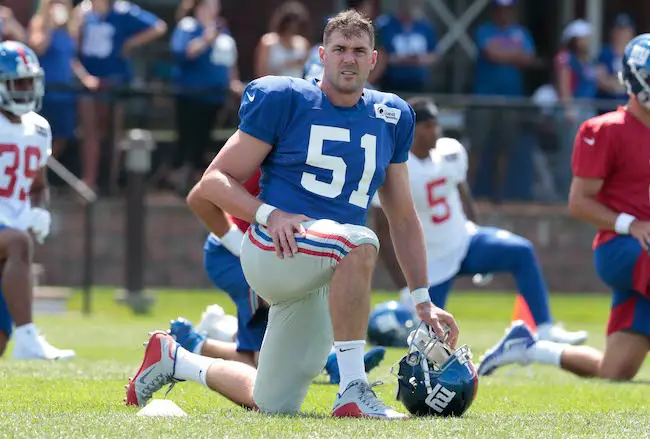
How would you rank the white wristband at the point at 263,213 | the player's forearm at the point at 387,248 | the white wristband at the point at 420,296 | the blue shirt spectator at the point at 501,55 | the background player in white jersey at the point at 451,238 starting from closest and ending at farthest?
the white wristband at the point at 263,213 → the white wristband at the point at 420,296 → the background player in white jersey at the point at 451,238 → the player's forearm at the point at 387,248 → the blue shirt spectator at the point at 501,55

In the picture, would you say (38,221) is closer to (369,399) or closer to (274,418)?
(274,418)

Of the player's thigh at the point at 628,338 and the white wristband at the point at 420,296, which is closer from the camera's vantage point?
the white wristband at the point at 420,296

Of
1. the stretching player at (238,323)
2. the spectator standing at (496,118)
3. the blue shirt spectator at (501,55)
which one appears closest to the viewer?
the stretching player at (238,323)

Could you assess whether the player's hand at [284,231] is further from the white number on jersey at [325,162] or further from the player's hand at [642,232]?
the player's hand at [642,232]

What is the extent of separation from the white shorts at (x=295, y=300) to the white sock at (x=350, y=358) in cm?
24

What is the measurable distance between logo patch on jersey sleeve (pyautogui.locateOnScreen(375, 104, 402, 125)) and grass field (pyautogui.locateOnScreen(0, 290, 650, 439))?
1337 millimetres

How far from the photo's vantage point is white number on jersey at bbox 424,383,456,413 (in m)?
6.12

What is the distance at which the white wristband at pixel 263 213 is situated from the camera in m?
5.85

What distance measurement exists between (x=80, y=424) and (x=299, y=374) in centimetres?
98

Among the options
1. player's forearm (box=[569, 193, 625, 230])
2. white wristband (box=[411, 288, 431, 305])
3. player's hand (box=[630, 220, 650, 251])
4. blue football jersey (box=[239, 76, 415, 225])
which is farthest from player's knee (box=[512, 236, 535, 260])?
blue football jersey (box=[239, 76, 415, 225])

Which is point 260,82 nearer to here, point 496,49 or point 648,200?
point 648,200

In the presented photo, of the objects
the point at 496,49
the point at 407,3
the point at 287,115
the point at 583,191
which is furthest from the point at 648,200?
the point at 407,3

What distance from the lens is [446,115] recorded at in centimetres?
1577

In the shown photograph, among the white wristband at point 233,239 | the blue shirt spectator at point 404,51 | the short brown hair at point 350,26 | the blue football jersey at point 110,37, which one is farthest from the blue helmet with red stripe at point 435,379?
the blue shirt spectator at point 404,51
